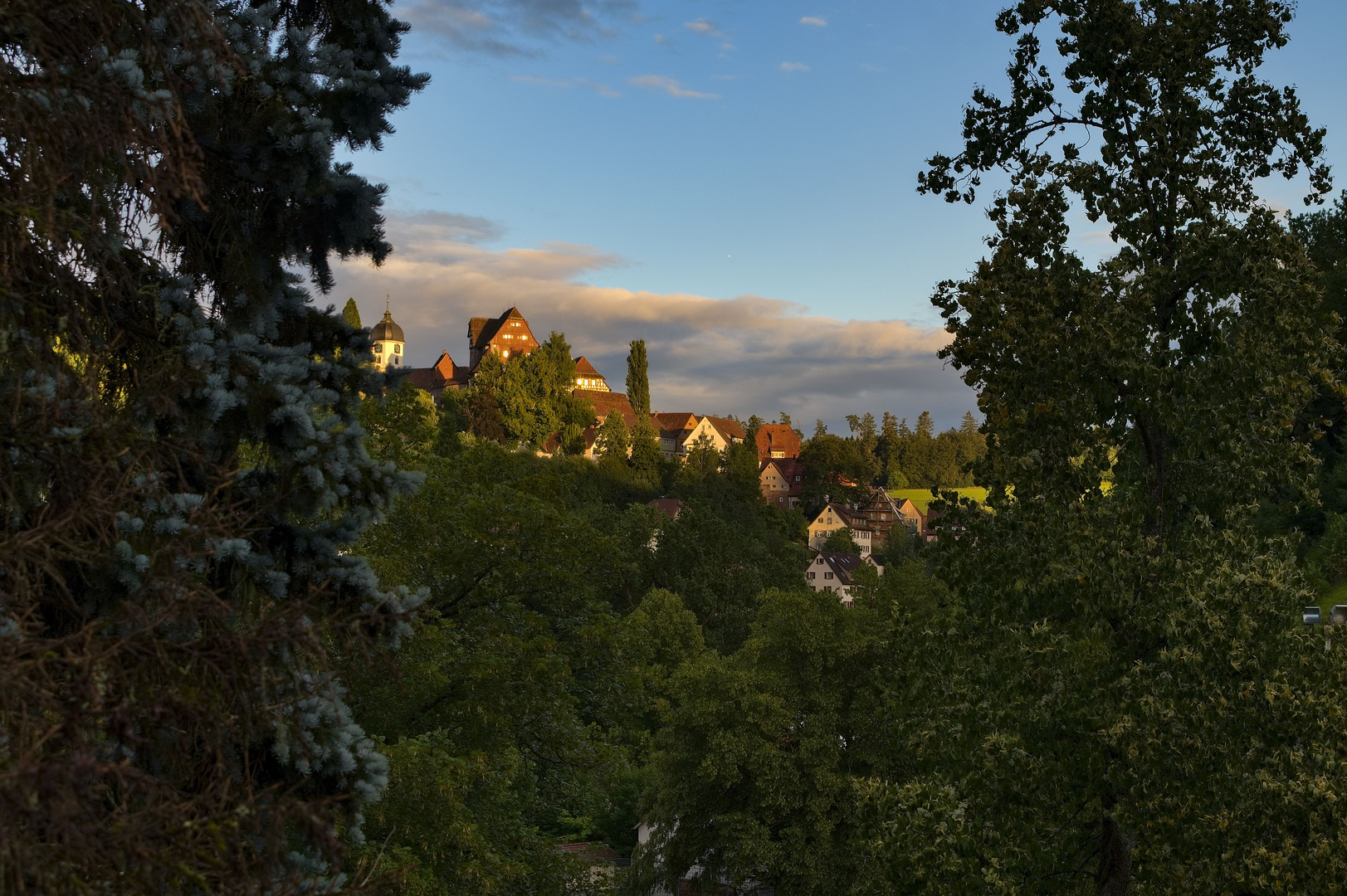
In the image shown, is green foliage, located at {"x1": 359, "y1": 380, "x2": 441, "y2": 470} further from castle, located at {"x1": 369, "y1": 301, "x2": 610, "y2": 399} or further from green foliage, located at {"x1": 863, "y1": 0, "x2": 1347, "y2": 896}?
castle, located at {"x1": 369, "y1": 301, "x2": 610, "y2": 399}

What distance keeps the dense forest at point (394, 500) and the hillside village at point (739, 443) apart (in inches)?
2653

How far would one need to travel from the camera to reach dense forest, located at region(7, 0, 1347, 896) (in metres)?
4.40

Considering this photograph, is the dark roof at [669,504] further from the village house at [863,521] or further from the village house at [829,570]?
the village house at [863,521]

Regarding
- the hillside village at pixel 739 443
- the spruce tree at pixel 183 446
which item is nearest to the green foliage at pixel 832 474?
the hillside village at pixel 739 443

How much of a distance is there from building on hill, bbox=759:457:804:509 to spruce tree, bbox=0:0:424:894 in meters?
124

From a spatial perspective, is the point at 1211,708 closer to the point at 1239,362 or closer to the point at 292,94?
the point at 1239,362

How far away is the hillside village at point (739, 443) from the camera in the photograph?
91.1m

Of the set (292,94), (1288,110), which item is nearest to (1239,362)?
(1288,110)

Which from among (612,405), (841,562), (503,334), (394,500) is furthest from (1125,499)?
(503,334)

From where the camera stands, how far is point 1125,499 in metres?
8.92

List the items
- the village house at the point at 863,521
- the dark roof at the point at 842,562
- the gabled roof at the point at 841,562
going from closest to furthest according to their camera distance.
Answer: the dark roof at the point at 842,562, the gabled roof at the point at 841,562, the village house at the point at 863,521

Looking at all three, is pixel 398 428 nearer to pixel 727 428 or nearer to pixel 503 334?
pixel 503 334

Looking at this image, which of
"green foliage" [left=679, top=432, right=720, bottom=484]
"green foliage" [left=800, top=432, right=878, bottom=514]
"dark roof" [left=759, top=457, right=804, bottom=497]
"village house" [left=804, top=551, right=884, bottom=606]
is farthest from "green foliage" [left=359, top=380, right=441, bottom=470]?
"dark roof" [left=759, top=457, right=804, bottom=497]

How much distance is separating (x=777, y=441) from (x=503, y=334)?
52.0m
